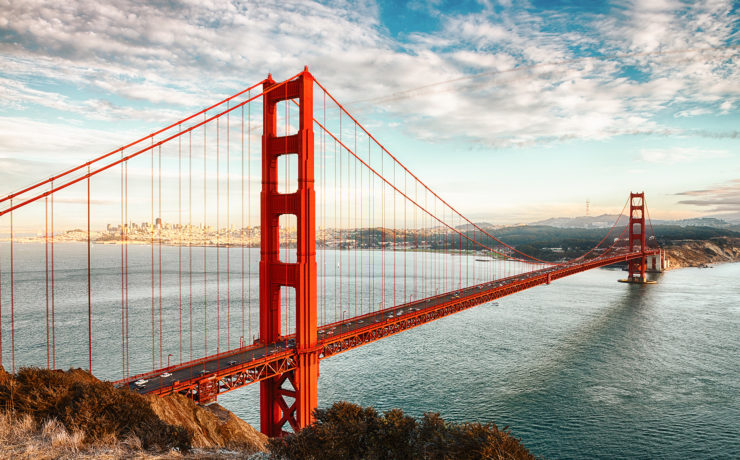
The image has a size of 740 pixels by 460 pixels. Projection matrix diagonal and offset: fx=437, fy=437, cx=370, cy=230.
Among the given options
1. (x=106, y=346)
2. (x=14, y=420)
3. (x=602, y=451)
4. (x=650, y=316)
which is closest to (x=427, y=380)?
(x=602, y=451)

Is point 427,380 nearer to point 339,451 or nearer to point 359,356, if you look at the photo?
point 359,356

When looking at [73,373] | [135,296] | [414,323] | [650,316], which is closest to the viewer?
[73,373]

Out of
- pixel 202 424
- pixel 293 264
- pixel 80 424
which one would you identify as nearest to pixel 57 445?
pixel 80 424

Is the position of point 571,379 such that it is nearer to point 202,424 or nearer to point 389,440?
point 389,440

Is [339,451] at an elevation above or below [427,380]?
above

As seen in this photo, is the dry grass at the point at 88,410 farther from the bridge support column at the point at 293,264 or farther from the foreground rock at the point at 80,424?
the bridge support column at the point at 293,264

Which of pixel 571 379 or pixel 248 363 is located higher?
pixel 248 363
